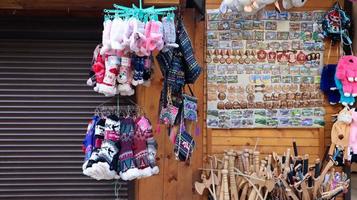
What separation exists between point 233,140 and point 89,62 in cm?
170

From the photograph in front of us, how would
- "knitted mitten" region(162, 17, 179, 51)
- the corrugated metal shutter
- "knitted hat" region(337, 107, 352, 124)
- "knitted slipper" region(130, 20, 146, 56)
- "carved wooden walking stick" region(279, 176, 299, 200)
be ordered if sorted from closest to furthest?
"knitted slipper" region(130, 20, 146, 56), "knitted mitten" region(162, 17, 179, 51), "carved wooden walking stick" region(279, 176, 299, 200), "knitted hat" region(337, 107, 352, 124), the corrugated metal shutter

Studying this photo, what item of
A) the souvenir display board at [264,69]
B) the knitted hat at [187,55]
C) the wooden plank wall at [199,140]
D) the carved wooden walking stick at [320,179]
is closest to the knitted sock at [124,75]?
the knitted hat at [187,55]

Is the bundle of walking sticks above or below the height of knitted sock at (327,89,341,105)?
below

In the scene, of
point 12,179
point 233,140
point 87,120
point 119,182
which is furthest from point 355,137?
point 12,179

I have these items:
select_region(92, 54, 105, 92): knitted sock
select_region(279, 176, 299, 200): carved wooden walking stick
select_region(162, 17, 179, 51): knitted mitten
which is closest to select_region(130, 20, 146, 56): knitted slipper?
select_region(162, 17, 179, 51): knitted mitten

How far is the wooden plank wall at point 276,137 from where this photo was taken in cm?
456

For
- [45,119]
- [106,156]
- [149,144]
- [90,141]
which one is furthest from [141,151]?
[45,119]

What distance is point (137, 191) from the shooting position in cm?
446

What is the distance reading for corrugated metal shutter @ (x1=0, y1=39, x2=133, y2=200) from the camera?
4.61 metres

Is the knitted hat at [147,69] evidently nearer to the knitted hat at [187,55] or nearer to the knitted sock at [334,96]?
the knitted hat at [187,55]

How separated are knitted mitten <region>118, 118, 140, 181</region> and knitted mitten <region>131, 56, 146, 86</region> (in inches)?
13.4

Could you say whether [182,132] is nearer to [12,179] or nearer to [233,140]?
[233,140]

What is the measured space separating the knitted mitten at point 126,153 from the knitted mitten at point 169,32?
72cm

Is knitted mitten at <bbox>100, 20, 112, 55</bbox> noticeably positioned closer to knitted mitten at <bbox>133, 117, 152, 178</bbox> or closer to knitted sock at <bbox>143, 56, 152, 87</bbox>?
knitted sock at <bbox>143, 56, 152, 87</bbox>
